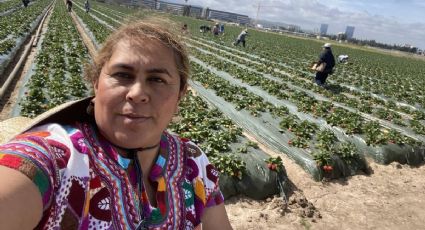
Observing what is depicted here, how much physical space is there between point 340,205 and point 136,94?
543 cm

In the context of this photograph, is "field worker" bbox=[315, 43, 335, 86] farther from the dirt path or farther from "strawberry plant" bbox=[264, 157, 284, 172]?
the dirt path

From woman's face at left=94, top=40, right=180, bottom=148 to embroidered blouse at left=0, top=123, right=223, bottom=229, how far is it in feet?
0.27

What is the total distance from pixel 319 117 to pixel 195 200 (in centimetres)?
873

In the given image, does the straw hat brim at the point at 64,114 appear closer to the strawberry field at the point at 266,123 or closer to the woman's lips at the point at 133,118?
the woman's lips at the point at 133,118

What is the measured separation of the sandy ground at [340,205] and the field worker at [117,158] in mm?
3623

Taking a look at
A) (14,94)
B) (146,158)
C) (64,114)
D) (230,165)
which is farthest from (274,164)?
(14,94)

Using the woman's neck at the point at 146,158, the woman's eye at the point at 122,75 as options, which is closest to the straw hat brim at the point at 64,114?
the woman's eye at the point at 122,75

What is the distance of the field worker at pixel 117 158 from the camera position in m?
1.19

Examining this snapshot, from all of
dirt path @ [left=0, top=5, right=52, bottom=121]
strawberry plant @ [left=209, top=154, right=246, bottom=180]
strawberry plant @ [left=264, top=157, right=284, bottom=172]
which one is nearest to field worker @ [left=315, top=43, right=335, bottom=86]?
strawberry plant @ [left=264, top=157, right=284, bottom=172]

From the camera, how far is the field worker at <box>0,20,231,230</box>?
1186 mm

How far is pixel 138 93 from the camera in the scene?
60.1 inches

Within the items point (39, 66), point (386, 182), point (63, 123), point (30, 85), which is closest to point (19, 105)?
point (30, 85)

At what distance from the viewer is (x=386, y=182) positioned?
23.6 ft

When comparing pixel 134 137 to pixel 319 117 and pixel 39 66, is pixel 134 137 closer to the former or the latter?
pixel 319 117
